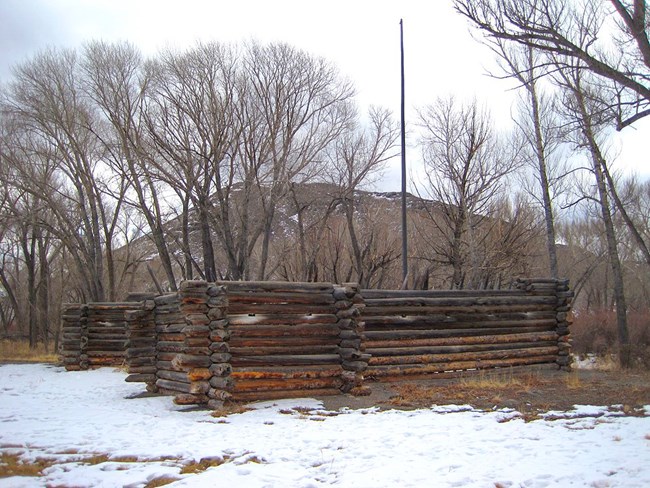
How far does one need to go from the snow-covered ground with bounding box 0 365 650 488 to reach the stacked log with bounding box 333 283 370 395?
91 cm

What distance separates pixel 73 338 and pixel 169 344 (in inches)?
373

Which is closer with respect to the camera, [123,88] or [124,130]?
[124,130]

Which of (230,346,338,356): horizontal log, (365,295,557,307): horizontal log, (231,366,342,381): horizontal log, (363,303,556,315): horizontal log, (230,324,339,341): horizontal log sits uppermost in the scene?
(365,295,557,307): horizontal log

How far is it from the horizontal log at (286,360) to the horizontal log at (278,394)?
0.49 meters

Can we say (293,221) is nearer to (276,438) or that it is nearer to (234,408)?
(234,408)

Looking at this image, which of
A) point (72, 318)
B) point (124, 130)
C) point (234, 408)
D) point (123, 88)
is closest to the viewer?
point (234, 408)

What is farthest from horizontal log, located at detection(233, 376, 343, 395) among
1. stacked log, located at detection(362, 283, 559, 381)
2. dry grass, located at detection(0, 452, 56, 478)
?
dry grass, located at detection(0, 452, 56, 478)

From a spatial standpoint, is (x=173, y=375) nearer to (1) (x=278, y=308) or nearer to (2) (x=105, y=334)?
(1) (x=278, y=308)

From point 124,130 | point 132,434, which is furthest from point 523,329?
point 124,130

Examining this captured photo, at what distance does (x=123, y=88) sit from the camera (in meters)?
24.4

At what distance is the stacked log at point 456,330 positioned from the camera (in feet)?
41.7

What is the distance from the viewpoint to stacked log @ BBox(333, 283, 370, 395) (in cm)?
1142

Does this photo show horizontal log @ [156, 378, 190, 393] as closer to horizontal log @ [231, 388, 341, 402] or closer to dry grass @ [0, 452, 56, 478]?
horizontal log @ [231, 388, 341, 402]

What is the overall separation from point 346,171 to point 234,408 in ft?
56.5
